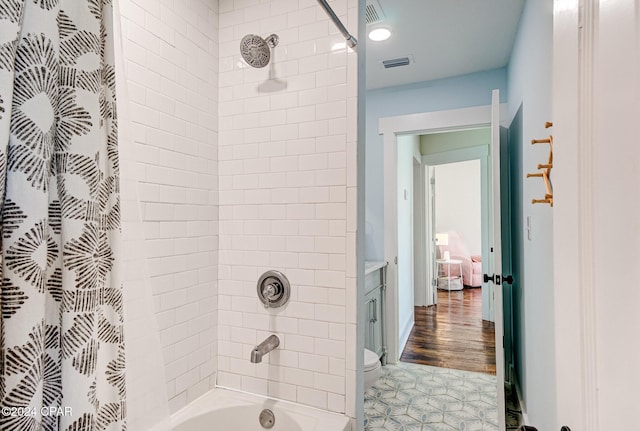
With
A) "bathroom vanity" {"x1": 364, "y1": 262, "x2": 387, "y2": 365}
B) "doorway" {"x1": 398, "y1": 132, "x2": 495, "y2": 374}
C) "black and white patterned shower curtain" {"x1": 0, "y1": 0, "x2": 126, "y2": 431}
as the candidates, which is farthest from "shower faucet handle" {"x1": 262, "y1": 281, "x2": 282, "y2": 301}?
"doorway" {"x1": 398, "y1": 132, "x2": 495, "y2": 374}

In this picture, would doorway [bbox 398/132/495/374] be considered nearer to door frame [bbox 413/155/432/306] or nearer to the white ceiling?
door frame [bbox 413/155/432/306]

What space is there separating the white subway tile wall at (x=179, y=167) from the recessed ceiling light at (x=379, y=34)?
3.74ft

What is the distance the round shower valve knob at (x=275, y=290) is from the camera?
1.54 m

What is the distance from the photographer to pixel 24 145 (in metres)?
0.48

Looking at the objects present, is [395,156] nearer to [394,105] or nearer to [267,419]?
[394,105]

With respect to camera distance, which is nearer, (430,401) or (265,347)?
(265,347)

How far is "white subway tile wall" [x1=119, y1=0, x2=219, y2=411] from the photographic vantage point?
1301 millimetres

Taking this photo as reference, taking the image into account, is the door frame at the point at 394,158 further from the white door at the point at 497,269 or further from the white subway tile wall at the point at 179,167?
the white subway tile wall at the point at 179,167

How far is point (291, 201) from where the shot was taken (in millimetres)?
1558

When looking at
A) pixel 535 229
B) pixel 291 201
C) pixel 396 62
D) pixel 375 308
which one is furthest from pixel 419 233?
pixel 291 201

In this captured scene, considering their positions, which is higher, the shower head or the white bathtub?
the shower head

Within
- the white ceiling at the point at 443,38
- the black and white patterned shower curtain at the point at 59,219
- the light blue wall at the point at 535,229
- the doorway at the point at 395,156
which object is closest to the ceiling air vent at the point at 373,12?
the white ceiling at the point at 443,38

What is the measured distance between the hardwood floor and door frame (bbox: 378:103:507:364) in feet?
1.14

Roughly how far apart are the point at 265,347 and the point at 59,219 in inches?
43.5
